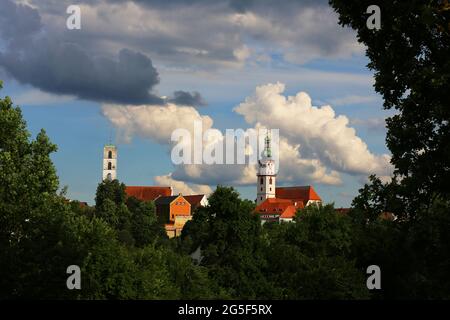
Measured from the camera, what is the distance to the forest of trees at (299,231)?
73.2ft

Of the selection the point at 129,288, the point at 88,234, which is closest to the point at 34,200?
the point at 88,234

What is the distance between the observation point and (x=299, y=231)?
251 feet

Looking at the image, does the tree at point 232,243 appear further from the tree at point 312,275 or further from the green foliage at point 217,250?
the tree at point 312,275

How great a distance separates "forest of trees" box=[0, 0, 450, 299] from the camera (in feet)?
73.2

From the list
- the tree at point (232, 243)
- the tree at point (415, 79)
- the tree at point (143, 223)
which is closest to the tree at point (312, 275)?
Result: the tree at point (232, 243)

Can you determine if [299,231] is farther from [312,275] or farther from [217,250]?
Answer: [217,250]

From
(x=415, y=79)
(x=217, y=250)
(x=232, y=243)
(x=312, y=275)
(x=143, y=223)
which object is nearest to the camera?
(x=415, y=79)

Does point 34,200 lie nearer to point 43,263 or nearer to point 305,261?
point 43,263

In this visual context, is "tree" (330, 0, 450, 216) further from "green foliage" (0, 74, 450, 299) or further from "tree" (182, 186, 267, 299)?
"tree" (182, 186, 267, 299)

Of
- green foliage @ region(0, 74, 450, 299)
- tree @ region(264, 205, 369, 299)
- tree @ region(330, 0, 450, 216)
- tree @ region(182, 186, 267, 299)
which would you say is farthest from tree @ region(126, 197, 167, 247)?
tree @ region(330, 0, 450, 216)

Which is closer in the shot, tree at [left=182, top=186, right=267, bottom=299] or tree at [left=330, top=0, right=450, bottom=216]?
tree at [left=330, top=0, right=450, bottom=216]

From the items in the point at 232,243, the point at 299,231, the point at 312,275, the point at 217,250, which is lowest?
the point at 312,275

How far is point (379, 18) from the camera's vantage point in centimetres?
2208

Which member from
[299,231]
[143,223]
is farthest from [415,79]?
[143,223]
